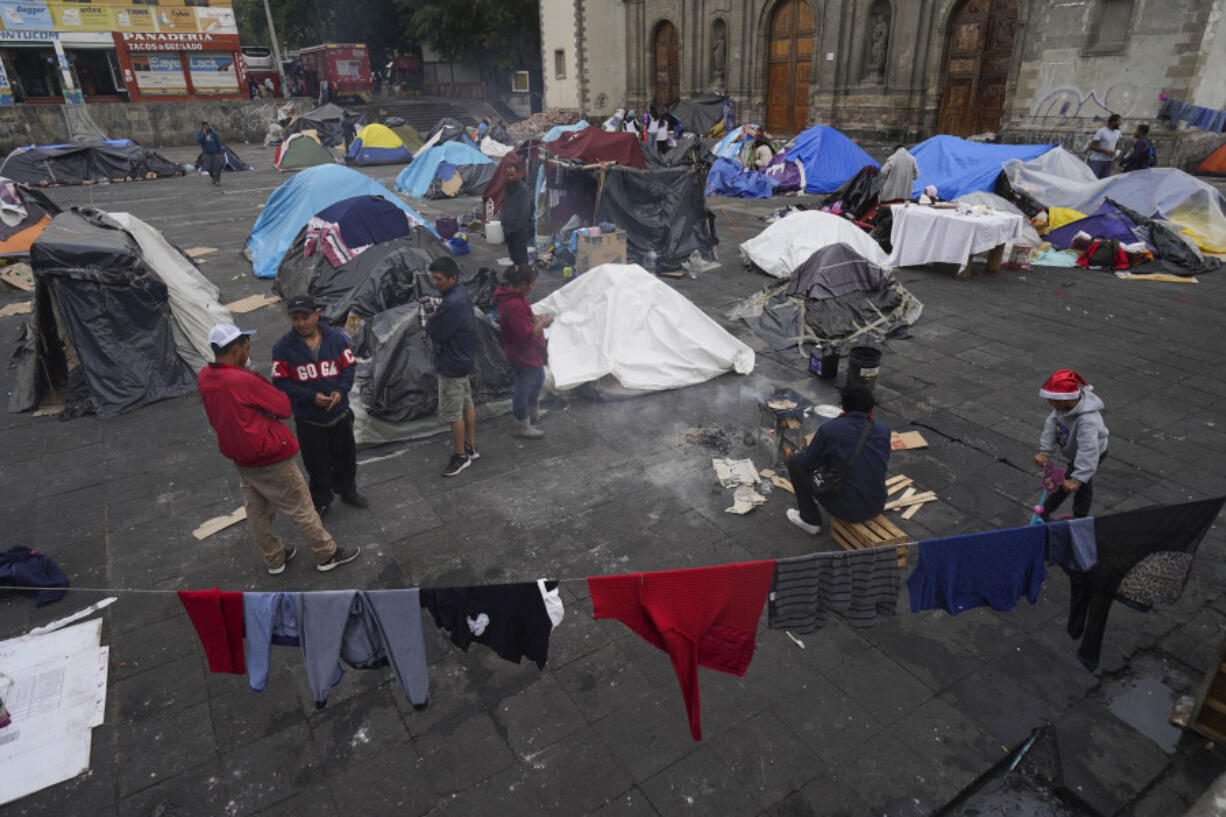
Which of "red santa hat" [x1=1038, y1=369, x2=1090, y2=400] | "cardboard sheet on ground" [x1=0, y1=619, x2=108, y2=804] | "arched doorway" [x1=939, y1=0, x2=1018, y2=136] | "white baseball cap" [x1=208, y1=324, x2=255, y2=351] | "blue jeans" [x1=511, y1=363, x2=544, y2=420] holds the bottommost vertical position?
"cardboard sheet on ground" [x1=0, y1=619, x2=108, y2=804]

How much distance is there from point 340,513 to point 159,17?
38218 mm

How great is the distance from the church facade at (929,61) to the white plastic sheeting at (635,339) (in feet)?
46.7

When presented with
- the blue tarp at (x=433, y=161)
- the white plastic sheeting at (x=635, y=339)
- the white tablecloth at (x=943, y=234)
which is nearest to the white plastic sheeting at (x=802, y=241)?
the white tablecloth at (x=943, y=234)

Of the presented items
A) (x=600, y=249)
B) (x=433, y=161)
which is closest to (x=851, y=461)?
(x=600, y=249)

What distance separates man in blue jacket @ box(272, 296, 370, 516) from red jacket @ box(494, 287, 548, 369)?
1.55 metres

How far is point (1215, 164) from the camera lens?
1620 cm

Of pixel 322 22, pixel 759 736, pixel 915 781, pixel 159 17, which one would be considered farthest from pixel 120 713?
pixel 322 22


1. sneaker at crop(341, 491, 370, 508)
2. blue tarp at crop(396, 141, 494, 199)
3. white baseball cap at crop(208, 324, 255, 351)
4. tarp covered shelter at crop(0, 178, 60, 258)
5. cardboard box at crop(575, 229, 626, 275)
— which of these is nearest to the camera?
white baseball cap at crop(208, 324, 255, 351)

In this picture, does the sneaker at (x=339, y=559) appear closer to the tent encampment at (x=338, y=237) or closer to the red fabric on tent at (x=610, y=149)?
the tent encampment at (x=338, y=237)

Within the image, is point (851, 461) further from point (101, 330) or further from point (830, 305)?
point (101, 330)

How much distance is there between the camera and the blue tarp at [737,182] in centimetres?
1858

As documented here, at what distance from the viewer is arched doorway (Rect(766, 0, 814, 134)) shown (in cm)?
2419

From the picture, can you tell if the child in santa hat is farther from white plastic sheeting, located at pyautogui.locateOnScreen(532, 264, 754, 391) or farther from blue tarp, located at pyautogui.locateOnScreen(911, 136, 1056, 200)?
blue tarp, located at pyautogui.locateOnScreen(911, 136, 1056, 200)

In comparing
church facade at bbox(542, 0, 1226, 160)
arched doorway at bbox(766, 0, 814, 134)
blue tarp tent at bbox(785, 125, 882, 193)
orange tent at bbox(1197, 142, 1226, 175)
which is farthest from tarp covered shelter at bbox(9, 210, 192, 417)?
arched doorway at bbox(766, 0, 814, 134)
